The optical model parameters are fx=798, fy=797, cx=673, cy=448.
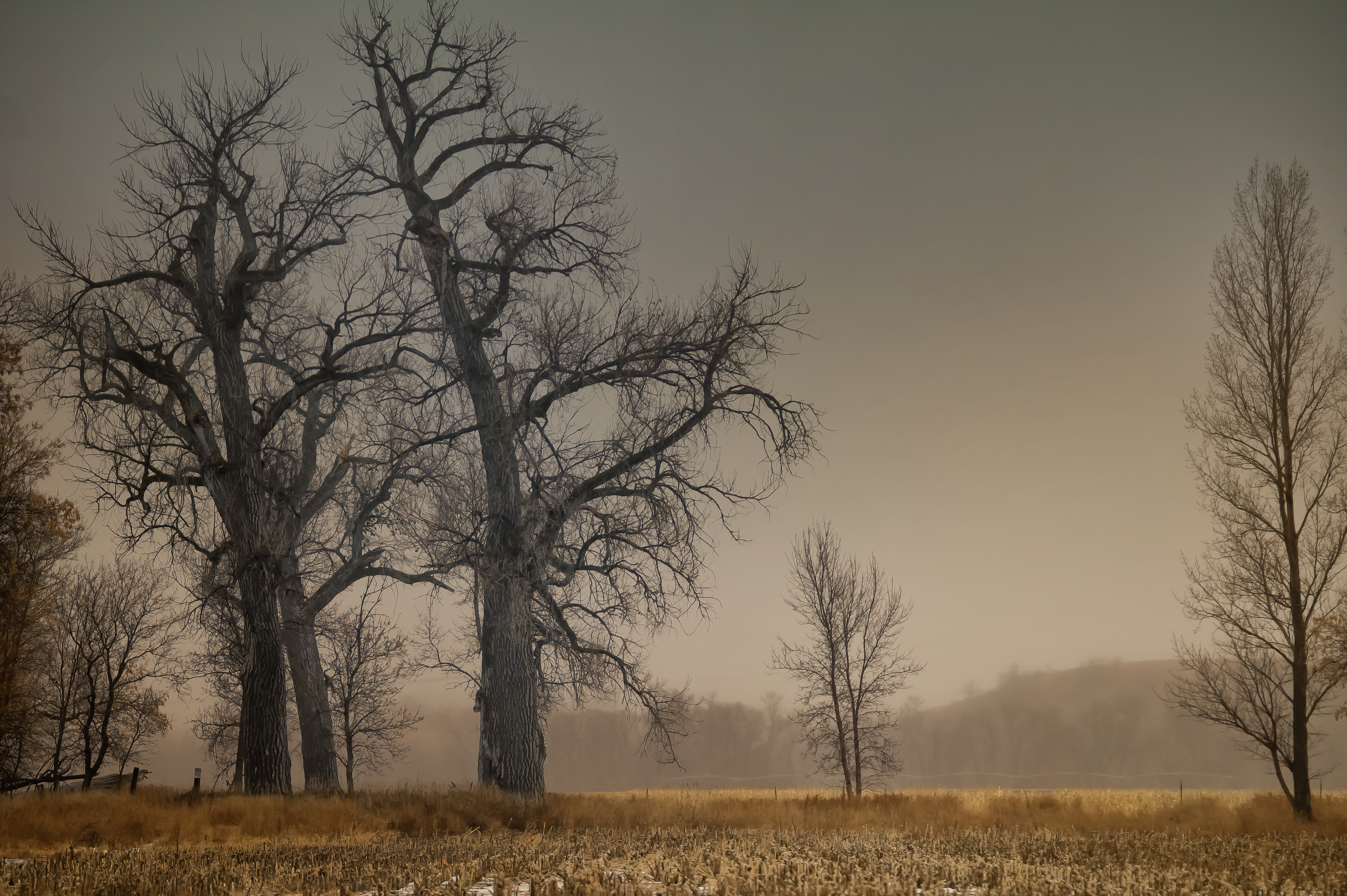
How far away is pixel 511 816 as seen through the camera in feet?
37.0

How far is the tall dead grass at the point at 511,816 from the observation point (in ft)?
30.9

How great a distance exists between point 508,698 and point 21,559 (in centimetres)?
1414

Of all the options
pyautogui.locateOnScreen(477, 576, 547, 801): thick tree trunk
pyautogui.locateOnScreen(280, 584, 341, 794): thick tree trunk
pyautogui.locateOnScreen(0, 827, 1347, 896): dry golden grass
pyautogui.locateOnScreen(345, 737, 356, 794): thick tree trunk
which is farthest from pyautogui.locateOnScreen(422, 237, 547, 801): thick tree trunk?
pyautogui.locateOnScreen(345, 737, 356, 794): thick tree trunk

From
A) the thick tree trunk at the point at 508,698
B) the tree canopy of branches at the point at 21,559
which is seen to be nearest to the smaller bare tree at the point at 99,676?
the tree canopy of branches at the point at 21,559

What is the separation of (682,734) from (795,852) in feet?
31.6

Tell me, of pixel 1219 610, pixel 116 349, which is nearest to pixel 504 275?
pixel 116 349

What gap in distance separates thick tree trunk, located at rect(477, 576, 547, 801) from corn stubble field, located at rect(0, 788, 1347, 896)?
78cm

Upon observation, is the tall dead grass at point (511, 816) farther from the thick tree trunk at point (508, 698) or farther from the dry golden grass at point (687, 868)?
the dry golden grass at point (687, 868)

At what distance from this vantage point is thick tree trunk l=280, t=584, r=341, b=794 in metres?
17.1

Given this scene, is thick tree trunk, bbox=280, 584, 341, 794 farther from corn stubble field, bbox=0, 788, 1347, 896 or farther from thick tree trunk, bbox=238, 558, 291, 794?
corn stubble field, bbox=0, 788, 1347, 896

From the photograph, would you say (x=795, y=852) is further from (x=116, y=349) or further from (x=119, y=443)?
(x=116, y=349)

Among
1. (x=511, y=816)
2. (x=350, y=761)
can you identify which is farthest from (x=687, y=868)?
(x=350, y=761)

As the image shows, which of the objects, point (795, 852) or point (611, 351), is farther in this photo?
point (611, 351)

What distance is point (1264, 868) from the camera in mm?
5758
